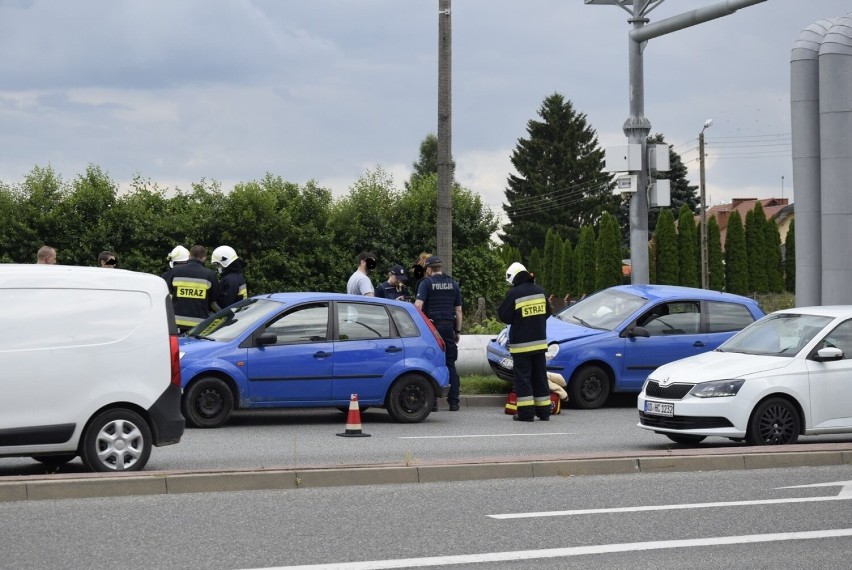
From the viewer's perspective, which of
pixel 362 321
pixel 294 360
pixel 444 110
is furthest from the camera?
pixel 444 110

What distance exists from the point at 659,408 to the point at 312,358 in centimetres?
400

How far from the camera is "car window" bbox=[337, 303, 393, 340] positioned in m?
14.4

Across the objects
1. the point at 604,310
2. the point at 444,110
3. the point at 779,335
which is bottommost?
the point at 779,335

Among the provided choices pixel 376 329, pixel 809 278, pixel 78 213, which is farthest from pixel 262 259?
pixel 376 329

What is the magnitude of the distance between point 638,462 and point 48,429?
15.7 ft

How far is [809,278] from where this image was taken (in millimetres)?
21594

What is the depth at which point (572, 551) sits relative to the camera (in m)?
7.27

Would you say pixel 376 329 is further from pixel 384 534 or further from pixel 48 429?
pixel 384 534

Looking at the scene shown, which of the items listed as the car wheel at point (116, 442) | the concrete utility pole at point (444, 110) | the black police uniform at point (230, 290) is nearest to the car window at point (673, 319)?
the concrete utility pole at point (444, 110)

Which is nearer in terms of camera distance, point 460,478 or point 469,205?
point 460,478

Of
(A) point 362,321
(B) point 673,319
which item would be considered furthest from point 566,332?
(A) point 362,321

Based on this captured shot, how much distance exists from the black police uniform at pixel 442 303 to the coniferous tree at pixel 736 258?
53900mm

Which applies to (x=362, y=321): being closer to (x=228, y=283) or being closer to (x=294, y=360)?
(x=294, y=360)

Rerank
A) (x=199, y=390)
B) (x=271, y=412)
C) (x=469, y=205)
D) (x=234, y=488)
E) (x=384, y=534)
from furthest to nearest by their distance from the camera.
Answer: (x=469, y=205) → (x=271, y=412) → (x=199, y=390) → (x=234, y=488) → (x=384, y=534)
